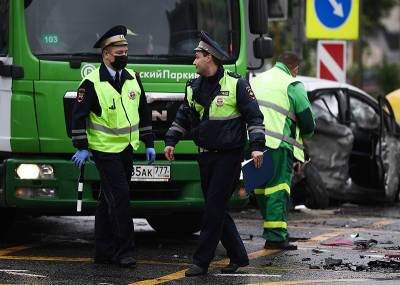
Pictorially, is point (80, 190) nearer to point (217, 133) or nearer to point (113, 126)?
point (113, 126)

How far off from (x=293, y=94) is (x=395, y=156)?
5197 mm

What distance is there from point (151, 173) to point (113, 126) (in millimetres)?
1050

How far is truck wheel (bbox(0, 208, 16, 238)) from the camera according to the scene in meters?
10.9

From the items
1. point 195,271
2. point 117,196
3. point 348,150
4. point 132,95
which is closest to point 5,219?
point 117,196

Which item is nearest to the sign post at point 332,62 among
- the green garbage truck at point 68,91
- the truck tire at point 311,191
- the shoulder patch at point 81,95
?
the truck tire at point 311,191

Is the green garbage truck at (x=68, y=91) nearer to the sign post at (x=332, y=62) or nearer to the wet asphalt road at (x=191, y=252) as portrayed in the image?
the wet asphalt road at (x=191, y=252)

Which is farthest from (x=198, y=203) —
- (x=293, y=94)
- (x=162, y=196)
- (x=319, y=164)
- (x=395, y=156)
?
(x=395, y=156)

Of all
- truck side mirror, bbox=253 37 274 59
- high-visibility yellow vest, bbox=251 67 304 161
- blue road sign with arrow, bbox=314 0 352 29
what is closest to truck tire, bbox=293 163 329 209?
blue road sign with arrow, bbox=314 0 352 29

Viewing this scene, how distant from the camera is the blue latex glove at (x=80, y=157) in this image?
9.09 meters

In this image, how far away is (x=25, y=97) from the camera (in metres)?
10.1

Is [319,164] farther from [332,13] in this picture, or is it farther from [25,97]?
[25,97]

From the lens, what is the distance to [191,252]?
10.4 m

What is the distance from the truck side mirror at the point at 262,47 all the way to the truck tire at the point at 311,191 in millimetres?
3401

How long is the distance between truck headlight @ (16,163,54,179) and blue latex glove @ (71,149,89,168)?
3.32 ft
